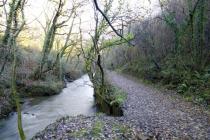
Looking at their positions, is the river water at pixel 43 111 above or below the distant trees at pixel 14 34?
below

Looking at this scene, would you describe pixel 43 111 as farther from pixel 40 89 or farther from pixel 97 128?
pixel 97 128

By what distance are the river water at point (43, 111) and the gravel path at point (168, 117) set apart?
3607mm

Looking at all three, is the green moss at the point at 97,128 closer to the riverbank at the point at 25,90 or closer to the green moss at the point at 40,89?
the riverbank at the point at 25,90

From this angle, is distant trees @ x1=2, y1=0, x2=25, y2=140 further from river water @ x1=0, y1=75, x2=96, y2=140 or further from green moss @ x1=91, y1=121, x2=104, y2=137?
green moss @ x1=91, y1=121, x2=104, y2=137

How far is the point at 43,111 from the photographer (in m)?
16.8

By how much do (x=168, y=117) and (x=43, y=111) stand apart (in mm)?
7895

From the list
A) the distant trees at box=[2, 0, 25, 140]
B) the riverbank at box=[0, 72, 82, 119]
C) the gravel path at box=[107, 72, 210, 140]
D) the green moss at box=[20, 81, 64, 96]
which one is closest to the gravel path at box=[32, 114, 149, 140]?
the gravel path at box=[107, 72, 210, 140]

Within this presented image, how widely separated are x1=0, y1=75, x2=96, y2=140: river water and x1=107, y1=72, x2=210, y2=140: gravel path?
3607 millimetres

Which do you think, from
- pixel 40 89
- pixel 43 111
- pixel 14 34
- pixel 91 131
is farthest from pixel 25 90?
pixel 14 34

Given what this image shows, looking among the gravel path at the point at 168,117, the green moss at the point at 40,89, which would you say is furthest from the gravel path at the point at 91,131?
the green moss at the point at 40,89

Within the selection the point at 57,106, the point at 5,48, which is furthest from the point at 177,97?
the point at 5,48

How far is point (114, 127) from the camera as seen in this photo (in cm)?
1036

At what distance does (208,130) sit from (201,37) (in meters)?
9.90

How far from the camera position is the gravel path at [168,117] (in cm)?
993
